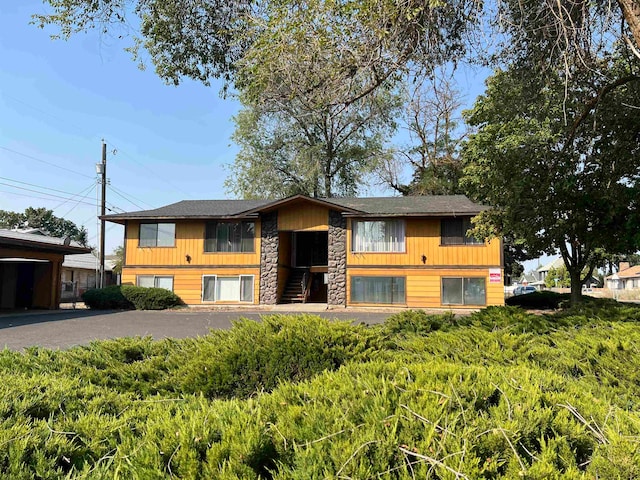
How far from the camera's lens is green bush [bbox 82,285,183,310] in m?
20.4

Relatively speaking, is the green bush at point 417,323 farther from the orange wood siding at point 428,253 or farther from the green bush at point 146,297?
the green bush at point 146,297

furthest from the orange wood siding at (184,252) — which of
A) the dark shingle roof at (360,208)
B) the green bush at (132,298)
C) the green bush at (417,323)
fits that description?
the green bush at (417,323)

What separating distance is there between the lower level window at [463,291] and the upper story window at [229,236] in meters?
9.91

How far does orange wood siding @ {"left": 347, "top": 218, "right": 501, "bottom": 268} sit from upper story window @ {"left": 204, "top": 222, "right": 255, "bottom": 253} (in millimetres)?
5209

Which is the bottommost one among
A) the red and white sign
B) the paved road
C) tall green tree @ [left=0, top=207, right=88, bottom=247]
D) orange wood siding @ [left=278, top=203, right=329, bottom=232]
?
the paved road

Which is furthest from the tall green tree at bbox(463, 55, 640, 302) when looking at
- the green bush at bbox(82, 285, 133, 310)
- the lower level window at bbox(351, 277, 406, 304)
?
the green bush at bbox(82, 285, 133, 310)

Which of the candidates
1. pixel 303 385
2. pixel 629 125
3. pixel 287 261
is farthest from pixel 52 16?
pixel 287 261

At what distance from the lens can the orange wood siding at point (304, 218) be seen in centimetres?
2117

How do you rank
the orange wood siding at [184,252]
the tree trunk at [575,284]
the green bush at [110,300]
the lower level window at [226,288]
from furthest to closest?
the orange wood siding at [184,252] → the lower level window at [226,288] → the green bush at [110,300] → the tree trunk at [575,284]

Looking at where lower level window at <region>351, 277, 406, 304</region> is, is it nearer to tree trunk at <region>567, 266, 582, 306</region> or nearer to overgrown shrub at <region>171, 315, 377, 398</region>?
tree trunk at <region>567, 266, 582, 306</region>

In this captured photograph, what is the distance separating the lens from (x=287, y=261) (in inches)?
913

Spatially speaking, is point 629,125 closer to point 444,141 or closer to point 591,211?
point 591,211

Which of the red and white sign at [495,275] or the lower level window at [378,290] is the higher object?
the red and white sign at [495,275]

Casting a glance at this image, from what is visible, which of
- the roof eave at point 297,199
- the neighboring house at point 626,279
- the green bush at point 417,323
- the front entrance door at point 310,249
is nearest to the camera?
the green bush at point 417,323
